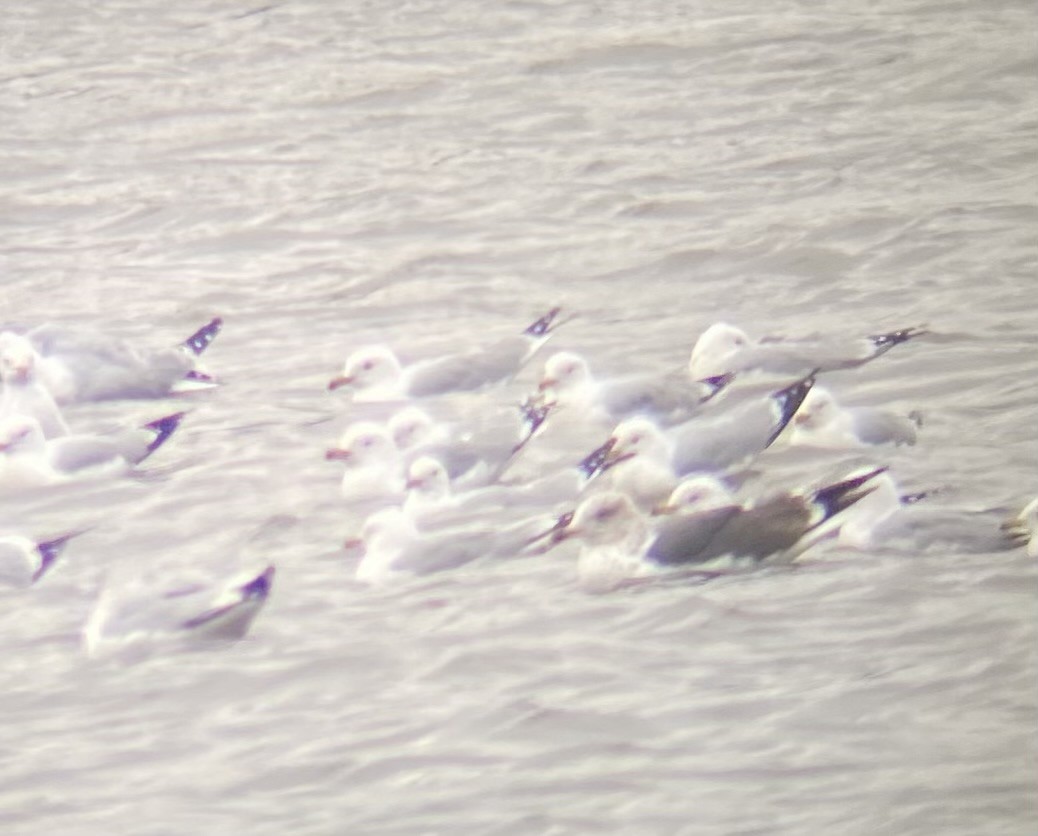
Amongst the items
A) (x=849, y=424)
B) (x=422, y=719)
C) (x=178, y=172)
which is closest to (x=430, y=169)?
(x=178, y=172)

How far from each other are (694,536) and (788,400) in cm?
86

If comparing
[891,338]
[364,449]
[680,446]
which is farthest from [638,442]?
[891,338]

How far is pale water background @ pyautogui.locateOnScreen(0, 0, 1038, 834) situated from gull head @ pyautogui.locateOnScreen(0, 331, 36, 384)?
0.81ft

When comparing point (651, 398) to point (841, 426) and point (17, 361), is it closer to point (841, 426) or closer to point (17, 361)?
point (841, 426)

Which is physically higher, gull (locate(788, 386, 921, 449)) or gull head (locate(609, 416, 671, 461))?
gull head (locate(609, 416, 671, 461))

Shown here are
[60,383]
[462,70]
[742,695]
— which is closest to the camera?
[742,695]

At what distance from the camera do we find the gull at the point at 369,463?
6223mm

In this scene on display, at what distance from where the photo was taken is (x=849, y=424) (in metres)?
6.33

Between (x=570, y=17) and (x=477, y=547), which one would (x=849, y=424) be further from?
(x=570, y=17)

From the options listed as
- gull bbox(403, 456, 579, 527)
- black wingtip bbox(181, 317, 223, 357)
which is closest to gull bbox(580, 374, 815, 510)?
gull bbox(403, 456, 579, 527)

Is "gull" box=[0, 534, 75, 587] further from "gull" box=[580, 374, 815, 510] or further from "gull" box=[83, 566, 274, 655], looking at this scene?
"gull" box=[580, 374, 815, 510]

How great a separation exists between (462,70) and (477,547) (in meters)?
5.12

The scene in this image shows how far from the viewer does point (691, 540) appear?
5613 millimetres

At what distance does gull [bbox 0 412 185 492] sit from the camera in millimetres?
6445
